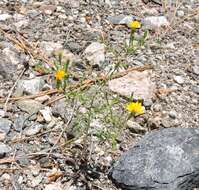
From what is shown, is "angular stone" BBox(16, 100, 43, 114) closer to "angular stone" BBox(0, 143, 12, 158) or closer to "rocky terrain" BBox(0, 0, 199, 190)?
"rocky terrain" BBox(0, 0, 199, 190)

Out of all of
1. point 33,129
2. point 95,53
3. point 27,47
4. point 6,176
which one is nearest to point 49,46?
point 27,47

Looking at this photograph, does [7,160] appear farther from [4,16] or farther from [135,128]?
[4,16]

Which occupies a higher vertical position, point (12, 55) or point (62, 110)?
point (12, 55)

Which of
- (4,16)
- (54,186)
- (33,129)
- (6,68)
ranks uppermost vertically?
(4,16)

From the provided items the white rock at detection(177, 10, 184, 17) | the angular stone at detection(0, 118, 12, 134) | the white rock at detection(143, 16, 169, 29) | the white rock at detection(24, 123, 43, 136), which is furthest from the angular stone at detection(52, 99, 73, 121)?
the white rock at detection(177, 10, 184, 17)

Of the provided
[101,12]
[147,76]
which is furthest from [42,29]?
[147,76]

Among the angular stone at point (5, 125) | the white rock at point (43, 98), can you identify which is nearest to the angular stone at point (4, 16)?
the white rock at point (43, 98)

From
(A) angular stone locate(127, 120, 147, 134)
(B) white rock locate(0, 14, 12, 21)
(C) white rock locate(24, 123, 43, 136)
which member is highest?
(B) white rock locate(0, 14, 12, 21)
